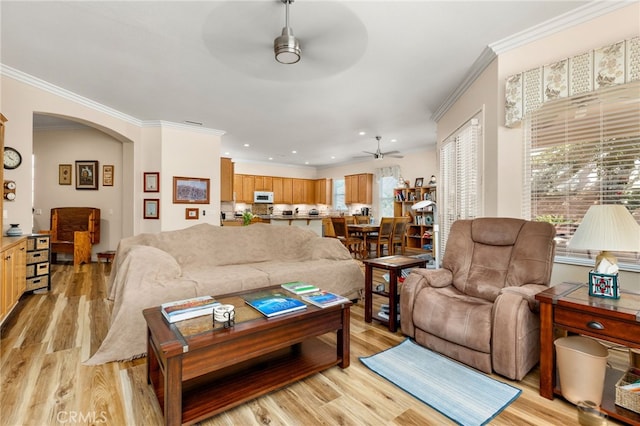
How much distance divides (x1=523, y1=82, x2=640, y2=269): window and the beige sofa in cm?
204

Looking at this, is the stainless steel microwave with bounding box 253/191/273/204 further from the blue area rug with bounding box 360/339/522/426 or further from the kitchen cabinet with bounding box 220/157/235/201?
the blue area rug with bounding box 360/339/522/426

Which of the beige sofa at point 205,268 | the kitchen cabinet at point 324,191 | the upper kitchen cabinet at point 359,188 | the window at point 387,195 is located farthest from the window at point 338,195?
the beige sofa at point 205,268

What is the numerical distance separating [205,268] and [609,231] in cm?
333

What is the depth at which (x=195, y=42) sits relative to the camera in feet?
9.02

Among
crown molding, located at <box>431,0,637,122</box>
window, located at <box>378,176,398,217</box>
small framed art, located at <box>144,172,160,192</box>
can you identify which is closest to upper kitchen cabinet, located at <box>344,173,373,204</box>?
window, located at <box>378,176,398,217</box>

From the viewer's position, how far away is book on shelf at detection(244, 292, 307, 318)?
6.11ft

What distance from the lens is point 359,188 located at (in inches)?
360

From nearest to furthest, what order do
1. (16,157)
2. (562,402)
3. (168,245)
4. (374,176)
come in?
(562,402)
(168,245)
(16,157)
(374,176)

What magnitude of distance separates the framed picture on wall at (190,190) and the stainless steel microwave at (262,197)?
11.8ft

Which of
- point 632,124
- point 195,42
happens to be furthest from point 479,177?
point 195,42

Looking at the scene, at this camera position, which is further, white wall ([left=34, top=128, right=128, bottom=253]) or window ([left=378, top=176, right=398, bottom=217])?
window ([left=378, top=176, right=398, bottom=217])

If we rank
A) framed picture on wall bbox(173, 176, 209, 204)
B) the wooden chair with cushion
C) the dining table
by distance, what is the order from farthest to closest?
the dining table
the wooden chair with cushion
framed picture on wall bbox(173, 176, 209, 204)

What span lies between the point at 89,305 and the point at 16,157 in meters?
1.96

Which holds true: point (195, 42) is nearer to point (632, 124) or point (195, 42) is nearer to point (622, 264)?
point (632, 124)
